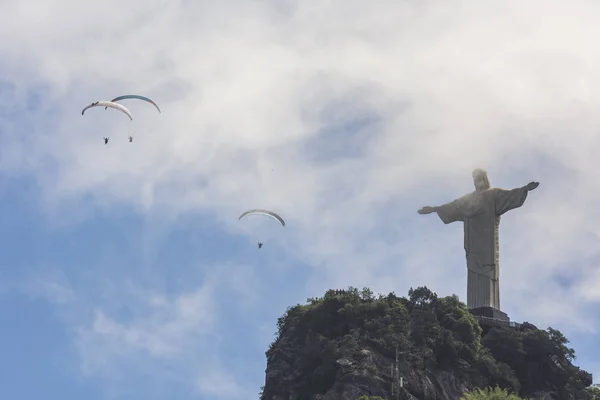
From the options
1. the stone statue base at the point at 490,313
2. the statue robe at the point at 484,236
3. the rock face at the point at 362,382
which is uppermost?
the statue robe at the point at 484,236

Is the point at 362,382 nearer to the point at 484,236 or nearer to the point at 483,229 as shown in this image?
the point at 484,236

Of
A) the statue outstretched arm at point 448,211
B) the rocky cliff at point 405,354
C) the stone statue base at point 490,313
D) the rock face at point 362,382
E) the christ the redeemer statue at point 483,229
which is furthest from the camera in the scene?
the statue outstretched arm at point 448,211

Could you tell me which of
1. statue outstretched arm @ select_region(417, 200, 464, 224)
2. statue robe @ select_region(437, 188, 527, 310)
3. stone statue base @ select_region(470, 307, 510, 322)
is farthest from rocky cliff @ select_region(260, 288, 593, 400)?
statue outstretched arm @ select_region(417, 200, 464, 224)

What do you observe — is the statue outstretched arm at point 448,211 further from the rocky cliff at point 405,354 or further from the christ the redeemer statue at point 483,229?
the rocky cliff at point 405,354

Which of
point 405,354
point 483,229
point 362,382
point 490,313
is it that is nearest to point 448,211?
point 483,229

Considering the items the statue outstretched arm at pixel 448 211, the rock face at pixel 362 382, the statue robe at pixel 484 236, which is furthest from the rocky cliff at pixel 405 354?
the statue outstretched arm at pixel 448 211

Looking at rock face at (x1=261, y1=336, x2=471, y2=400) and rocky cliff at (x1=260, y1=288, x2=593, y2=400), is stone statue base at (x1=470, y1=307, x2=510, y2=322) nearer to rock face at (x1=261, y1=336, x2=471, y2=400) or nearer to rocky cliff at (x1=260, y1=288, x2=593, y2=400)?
rocky cliff at (x1=260, y1=288, x2=593, y2=400)
